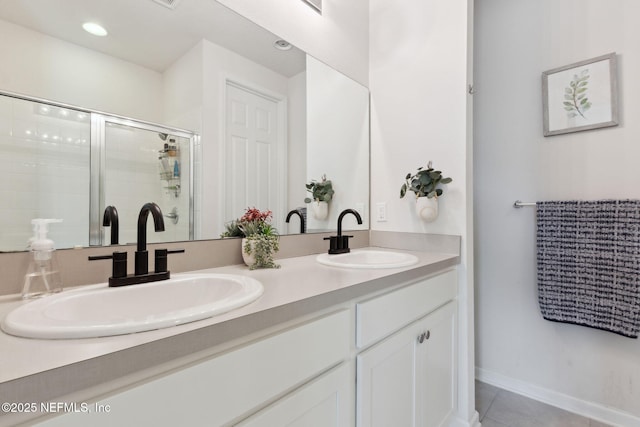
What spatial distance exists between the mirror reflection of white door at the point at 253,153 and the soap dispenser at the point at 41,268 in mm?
539

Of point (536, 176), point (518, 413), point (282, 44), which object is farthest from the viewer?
point (536, 176)

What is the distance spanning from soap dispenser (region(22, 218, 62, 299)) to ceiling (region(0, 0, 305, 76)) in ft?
1.82

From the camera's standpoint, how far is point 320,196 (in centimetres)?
158

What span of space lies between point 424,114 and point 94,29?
142 cm

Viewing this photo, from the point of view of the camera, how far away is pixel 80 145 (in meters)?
0.85

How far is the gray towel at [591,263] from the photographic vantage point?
139 centimetres

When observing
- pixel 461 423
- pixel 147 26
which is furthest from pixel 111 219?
pixel 461 423

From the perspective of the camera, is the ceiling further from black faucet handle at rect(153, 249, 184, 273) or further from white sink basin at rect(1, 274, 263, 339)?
white sink basin at rect(1, 274, 263, 339)

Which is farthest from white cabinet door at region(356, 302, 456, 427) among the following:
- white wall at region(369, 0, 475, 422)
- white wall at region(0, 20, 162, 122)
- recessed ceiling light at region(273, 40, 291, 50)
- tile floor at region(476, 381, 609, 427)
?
recessed ceiling light at region(273, 40, 291, 50)

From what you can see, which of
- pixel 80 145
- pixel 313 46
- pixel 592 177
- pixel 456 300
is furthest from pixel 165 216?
pixel 592 177

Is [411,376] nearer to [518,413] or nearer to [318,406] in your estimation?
[318,406]

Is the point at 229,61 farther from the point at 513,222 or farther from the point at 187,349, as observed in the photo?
the point at 513,222

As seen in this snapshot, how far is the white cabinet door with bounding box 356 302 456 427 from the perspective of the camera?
2.93ft

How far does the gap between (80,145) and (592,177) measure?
222 cm
